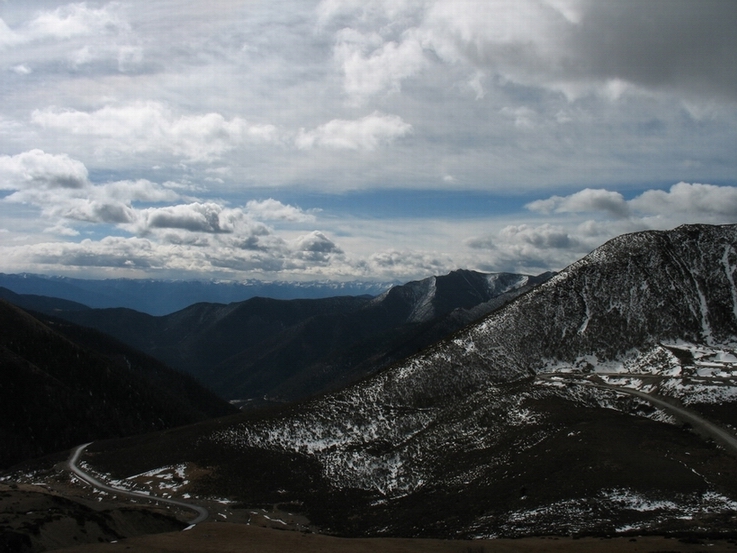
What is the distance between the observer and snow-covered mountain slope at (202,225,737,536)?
5225 centimetres

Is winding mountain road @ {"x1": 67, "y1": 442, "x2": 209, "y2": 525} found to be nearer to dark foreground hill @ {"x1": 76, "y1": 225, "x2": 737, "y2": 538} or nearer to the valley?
the valley

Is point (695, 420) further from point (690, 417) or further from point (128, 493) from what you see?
point (128, 493)

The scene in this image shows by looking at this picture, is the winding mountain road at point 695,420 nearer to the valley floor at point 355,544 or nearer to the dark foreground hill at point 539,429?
the dark foreground hill at point 539,429

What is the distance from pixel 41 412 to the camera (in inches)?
6457

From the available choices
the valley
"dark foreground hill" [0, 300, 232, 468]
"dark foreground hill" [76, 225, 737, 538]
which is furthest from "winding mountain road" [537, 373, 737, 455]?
"dark foreground hill" [0, 300, 232, 468]

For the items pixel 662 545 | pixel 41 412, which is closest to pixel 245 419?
pixel 662 545

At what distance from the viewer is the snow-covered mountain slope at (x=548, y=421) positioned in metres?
52.2

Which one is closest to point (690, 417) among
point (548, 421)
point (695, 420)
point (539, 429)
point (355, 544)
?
point (695, 420)

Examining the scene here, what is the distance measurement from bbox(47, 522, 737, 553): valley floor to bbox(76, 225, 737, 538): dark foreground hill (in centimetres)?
520

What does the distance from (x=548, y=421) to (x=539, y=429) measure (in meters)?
2.63

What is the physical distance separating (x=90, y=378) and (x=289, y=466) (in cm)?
15034

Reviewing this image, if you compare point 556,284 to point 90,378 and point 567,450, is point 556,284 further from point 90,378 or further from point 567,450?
point 90,378

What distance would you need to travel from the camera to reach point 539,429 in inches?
2913

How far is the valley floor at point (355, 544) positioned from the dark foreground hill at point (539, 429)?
520 centimetres
